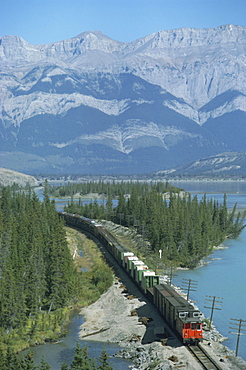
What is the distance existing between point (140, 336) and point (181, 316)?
23.4ft

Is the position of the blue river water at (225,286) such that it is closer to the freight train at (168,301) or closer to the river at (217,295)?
the river at (217,295)

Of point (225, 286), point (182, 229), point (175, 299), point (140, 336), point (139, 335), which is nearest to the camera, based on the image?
point (140, 336)

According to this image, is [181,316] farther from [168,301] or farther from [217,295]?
[217,295]

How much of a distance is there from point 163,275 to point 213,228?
61694mm

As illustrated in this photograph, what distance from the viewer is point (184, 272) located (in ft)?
368

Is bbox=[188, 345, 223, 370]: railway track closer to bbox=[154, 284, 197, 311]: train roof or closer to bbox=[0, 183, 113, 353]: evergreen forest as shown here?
bbox=[154, 284, 197, 311]: train roof

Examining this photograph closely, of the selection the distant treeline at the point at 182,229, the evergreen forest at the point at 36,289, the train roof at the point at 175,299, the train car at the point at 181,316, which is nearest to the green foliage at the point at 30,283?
the evergreen forest at the point at 36,289

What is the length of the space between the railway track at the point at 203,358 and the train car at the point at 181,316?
1.09 meters

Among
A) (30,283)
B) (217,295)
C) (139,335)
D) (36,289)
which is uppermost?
(30,283)

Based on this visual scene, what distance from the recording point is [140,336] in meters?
62.7

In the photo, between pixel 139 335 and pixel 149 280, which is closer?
pixel 139 335

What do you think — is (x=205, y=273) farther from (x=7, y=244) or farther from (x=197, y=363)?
(x=197, y=363)

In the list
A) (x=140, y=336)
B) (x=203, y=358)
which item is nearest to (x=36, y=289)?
(x=140, y=336)

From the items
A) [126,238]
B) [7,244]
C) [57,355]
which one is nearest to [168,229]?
[126,238]
